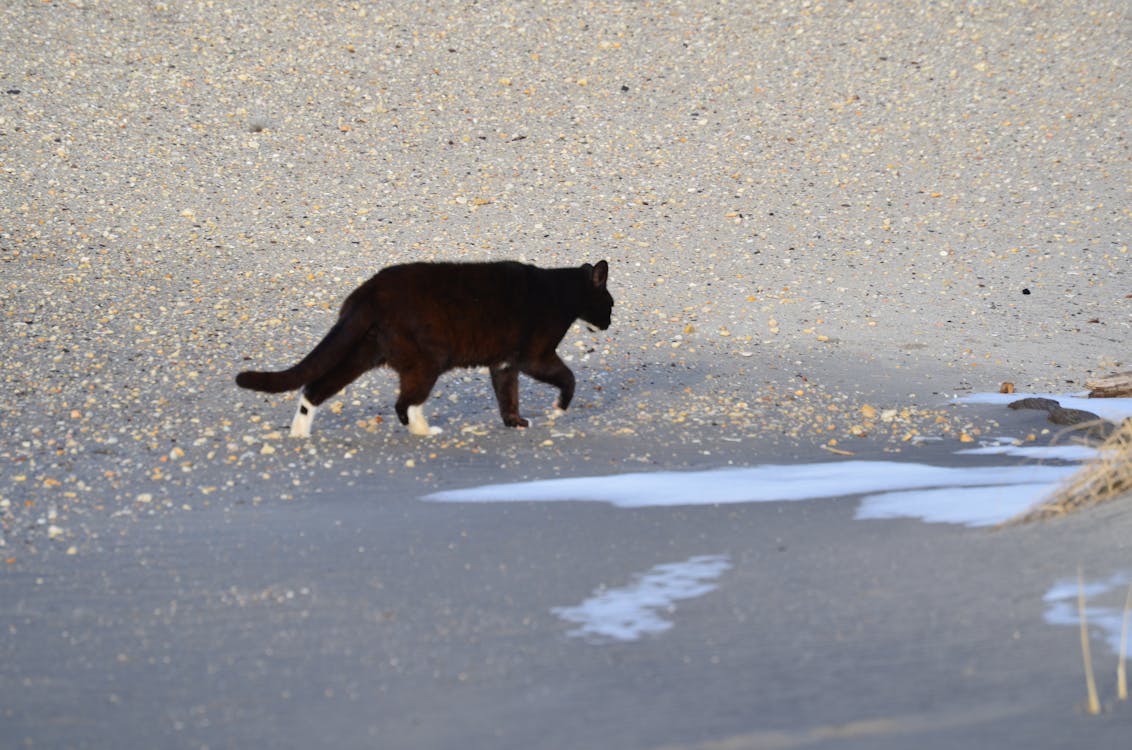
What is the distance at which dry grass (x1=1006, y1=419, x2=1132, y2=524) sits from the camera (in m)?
5.71

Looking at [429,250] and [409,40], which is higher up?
[409,40]

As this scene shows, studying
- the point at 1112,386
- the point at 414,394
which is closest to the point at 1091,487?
the point at 414,394

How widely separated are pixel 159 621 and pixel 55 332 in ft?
21.1

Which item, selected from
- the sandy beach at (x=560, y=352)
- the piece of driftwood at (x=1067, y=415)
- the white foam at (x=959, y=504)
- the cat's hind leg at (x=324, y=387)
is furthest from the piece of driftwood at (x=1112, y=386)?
the cat's hind leg at (x=324, y=387)

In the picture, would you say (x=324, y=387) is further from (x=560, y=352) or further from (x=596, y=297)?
(x=560, y=352)

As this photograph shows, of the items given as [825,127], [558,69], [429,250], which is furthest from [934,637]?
[558,69]

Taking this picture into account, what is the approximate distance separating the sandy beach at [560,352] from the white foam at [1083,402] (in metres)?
0.35

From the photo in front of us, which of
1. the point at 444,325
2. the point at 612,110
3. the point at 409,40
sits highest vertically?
the point at 409,40

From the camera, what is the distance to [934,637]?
4.51 metres

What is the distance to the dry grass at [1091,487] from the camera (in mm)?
5711

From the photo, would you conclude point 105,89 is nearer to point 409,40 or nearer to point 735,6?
point 409,40

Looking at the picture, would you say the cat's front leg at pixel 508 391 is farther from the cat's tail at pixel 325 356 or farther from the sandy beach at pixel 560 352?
the cat's tail at pixel 325 356

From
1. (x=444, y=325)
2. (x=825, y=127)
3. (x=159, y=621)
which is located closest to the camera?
(x=159, y=621)

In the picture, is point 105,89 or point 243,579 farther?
point 105,89
